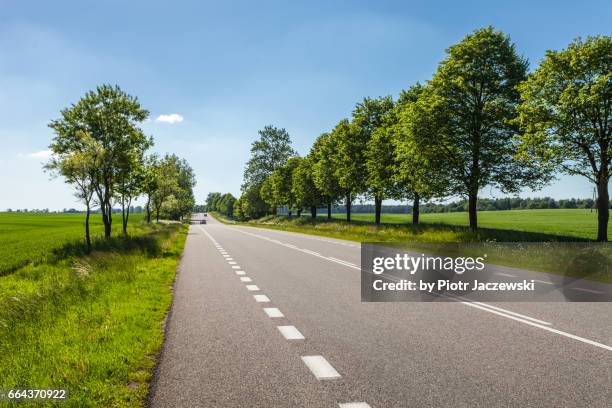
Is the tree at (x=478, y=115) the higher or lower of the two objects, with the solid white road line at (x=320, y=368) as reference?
higher

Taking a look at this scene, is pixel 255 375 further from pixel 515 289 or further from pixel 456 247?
pixel 456 247

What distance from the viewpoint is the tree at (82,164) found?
91.0 feet

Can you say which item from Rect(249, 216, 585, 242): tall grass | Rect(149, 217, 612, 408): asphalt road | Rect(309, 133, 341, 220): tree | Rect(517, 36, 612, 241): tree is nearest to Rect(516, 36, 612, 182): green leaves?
Rect(517, 36, 612, 241): tree

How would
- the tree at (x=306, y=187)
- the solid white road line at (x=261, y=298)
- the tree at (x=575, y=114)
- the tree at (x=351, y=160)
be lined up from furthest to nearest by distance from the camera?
the tree at (x=306, y=187) < the tree at (x=351, y=160) < the tree at (x=575, y=114) < the solid white road line at (x=261, y=298)

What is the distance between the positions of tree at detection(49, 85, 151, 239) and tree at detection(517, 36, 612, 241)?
23.9 metres

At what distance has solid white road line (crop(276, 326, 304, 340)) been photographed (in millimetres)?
6445

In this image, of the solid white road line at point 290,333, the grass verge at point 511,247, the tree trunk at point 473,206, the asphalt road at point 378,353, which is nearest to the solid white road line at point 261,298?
the asphalt road at point 378,353

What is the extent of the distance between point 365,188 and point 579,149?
2501 cm

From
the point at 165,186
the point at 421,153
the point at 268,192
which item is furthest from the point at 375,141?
the point at 268,192

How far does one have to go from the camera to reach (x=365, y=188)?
43531 mm

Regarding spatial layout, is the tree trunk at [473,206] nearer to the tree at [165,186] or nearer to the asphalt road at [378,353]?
the asphalt road at [378,353]

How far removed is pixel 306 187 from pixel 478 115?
1441 inches

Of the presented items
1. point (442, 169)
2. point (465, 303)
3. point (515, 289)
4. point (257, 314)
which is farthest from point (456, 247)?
point (257, 314)

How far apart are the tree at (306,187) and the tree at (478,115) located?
33.5 m
